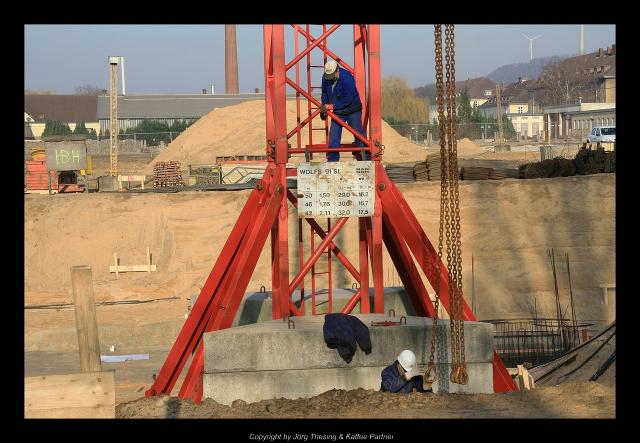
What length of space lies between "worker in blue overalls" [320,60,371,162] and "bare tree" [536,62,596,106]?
9786 cm

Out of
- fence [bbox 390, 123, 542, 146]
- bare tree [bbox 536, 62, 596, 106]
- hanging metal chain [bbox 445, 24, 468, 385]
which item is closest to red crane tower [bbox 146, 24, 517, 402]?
hanging metal chain [bbox 445, 24, 468, 385]

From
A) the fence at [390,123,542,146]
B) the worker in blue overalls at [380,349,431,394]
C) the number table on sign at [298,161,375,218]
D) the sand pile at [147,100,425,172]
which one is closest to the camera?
the worker in blue overalls at [380,349,431,394]

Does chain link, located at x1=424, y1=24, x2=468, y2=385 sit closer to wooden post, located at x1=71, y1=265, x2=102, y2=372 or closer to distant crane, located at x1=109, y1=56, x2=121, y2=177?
wooden post, located at x1=71, y1=265, x2=102, y2=372

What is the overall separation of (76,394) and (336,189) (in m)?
7.37

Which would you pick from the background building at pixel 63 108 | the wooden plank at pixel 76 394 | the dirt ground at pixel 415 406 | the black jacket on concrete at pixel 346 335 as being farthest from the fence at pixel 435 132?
the wooden plank at pixel 76 394

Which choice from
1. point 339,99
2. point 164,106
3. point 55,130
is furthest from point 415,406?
point 164,106

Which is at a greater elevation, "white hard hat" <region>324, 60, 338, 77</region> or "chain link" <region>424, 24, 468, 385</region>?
"white hard hat" <region>324, 60, 338, 77</region>

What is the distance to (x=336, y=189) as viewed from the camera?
15.4 metres

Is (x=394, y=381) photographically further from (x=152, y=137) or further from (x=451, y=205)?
(x=152, y=137)

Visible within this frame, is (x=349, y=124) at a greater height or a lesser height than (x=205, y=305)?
greater

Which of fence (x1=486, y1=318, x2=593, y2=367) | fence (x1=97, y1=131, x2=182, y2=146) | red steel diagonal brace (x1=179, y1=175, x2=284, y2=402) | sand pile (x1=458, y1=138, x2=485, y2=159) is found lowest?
fence (x1=486, y1=318, x2=593, y2=367)

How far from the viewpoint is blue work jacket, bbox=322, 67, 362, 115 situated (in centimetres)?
1600

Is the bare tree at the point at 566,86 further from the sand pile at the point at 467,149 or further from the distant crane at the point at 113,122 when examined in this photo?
the distant crane at the point at 113,122

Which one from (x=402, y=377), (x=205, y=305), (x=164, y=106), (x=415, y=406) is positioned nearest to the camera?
(x=415, y=406)
